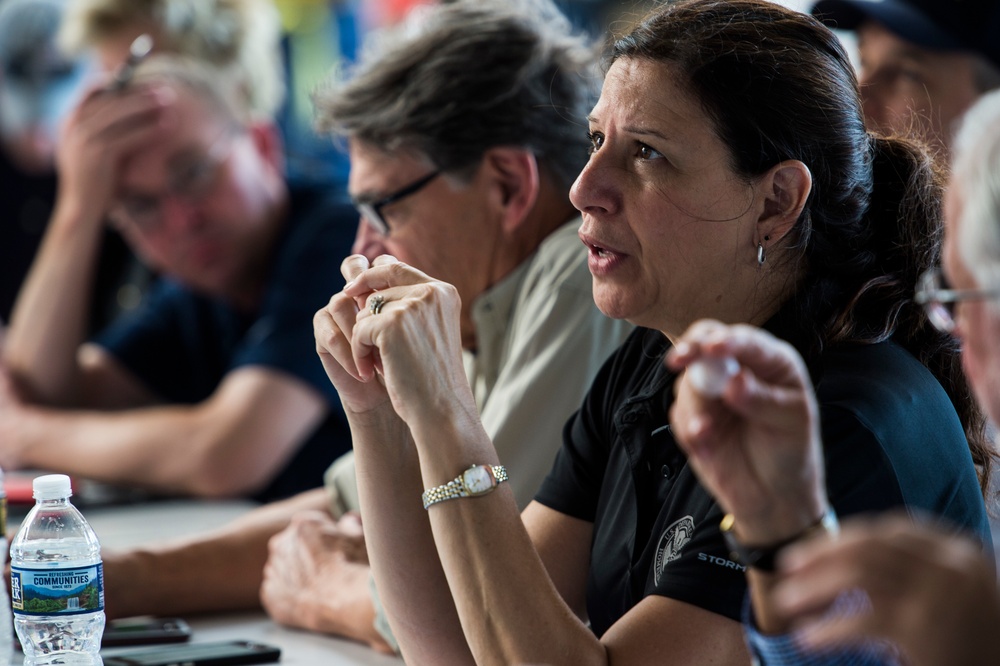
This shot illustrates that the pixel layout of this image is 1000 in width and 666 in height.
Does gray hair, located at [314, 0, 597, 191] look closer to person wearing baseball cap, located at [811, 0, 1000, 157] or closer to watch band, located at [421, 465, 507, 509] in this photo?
watch band, located at [421, 465, 507, 509]

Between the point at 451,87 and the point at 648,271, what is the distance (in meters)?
0.62

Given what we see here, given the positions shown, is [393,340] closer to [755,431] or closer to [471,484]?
[471,484]

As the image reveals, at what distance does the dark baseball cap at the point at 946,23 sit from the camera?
239cm

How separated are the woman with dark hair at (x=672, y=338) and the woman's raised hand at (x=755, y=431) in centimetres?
22

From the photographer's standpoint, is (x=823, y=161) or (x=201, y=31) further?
(x=201, y=31)

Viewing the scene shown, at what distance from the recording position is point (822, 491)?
881mm

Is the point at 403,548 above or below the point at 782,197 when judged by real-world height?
below

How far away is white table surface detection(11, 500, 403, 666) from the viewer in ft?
4.95

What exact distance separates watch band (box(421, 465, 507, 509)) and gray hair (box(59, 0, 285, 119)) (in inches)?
81.2

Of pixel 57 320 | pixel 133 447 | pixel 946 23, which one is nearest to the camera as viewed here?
pixel 946 23

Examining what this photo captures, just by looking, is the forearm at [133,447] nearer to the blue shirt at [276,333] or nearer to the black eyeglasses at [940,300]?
the blue shirt at [276,333]

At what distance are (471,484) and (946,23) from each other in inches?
67.7

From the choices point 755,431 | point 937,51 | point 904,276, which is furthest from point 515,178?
point 937,51

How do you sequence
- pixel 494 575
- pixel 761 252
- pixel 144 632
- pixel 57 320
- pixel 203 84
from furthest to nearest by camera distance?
1. pixel 57 320
2. pixel 203 84
3. pixel 144 632
4. pixel 761 252
5. pixel 494 575
